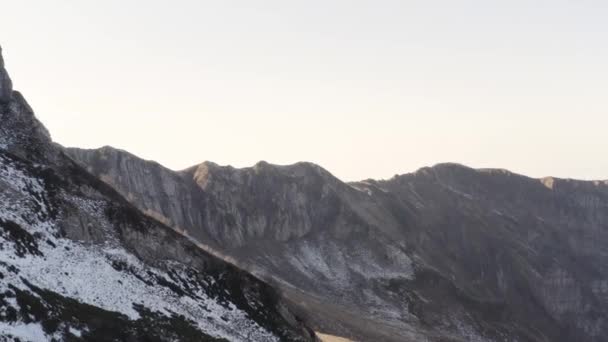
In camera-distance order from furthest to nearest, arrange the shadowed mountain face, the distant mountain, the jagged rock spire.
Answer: the shadowed mountain face, the jagged rock spire, the distant mountain

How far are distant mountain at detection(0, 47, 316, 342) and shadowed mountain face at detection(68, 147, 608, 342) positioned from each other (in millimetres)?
34284

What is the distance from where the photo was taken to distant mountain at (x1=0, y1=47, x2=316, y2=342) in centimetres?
3170

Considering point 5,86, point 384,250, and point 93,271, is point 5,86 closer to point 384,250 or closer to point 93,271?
point 93,271

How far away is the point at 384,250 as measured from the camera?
121 m

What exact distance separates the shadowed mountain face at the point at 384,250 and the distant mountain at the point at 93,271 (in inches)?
1350

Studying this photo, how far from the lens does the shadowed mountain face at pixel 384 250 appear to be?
348 ft

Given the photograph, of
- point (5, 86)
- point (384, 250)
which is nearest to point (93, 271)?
point (5, 86)

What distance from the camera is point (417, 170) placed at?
589 ft

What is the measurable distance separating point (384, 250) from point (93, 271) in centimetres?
8681

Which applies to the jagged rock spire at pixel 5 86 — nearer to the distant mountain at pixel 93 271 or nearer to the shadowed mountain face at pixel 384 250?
the distant mountain at pixel 93 271

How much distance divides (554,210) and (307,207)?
104 m

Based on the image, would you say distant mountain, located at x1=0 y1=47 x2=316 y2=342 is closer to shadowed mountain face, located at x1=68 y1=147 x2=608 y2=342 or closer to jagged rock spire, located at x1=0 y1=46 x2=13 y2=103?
jagged rock spire, located at x1=0 y1=46 x2=13 y2=103

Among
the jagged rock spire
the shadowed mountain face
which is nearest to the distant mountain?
the jagged rock spire

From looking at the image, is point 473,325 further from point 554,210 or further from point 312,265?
point 554,210
